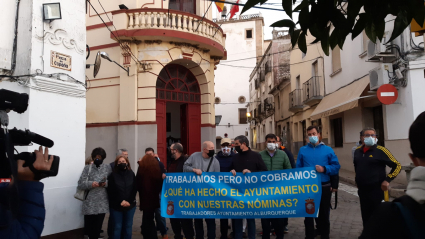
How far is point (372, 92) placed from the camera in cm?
1341

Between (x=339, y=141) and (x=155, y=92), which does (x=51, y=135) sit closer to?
(x=155, y=92)

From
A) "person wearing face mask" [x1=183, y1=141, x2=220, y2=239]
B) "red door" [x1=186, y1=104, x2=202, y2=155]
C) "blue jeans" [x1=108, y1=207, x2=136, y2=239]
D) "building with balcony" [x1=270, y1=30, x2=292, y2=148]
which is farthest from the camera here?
"building with balcony" [x1=270, y1=30, x2=292, y2=148]

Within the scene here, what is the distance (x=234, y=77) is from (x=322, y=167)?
141 ft

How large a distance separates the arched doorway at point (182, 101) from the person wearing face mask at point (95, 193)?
7.38 meters

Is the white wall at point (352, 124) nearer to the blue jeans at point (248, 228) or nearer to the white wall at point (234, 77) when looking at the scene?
the blue jeans at point (248, 228)

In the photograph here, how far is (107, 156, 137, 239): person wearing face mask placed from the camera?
5770 millimetres

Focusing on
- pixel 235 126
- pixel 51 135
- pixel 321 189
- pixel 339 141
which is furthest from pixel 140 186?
pixel 235 126

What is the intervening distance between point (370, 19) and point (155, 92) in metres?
11.1

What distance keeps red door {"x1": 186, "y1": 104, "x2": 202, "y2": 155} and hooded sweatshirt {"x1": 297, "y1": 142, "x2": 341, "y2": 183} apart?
8.71 metres

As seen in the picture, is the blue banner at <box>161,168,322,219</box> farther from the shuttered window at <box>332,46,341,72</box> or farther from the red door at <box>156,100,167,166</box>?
the shuttered window at <box>332,46,341,72</box>

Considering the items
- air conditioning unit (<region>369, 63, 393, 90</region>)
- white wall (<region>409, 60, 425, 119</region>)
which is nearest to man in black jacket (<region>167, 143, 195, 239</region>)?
air conditioning unit (<region>369, 63, 393, 90</region>)

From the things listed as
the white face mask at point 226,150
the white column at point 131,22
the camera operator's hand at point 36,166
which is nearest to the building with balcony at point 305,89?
the white column at point 131,22

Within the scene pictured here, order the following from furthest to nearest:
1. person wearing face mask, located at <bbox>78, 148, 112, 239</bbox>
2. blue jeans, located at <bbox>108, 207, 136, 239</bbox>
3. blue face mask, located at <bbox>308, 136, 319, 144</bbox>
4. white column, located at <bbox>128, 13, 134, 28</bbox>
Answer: white column, located at <bbox>128, 13, 134, 28</bbox> < blue face mask, located at <bbox>308, 136, 319, 144</bbox> < person wearing face mask, located at <bbox>78, 148, 112, 239</bbox> < blue jeans, located at <bbox>108, 207, 136, 239</bbox>

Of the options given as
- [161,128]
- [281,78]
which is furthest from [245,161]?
[281,78]
